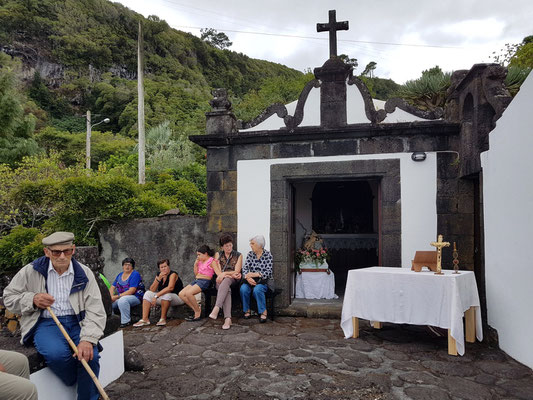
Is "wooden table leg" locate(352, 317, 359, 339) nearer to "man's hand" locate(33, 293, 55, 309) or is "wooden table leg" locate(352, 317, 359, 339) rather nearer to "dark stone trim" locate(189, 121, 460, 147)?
"dark stone trim" locate(189, 121, 460, 147)

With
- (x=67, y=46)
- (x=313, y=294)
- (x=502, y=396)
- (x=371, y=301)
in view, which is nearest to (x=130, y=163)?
(x=313, y=294)

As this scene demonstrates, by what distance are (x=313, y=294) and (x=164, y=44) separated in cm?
5110

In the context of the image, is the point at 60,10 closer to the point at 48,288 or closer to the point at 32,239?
the point at 32,239

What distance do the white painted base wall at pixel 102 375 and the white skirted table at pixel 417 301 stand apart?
9.21 ft

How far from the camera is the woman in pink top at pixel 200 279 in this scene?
20.5 ft

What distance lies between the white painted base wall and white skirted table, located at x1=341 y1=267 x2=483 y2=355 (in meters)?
2.81

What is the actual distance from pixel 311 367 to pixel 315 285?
11.2 ft

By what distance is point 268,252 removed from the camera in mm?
6441

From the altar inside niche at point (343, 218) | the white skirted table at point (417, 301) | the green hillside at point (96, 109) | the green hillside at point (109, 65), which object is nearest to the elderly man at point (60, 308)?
the white skirted table at point (417, 301)

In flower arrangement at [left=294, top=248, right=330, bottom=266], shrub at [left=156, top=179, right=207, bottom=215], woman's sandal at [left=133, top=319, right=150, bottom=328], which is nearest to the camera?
woman's sandal at [left=133, top=319, right=150, bottom=328]

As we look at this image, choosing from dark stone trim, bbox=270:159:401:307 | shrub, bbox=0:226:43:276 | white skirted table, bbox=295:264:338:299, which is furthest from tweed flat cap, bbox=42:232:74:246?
shrub, bbox=0:226:43:276

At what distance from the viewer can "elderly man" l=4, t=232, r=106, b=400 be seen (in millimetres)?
2982

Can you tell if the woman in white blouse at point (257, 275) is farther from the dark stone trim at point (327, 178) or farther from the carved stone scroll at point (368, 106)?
the carved stone scroll at point (368, 106)

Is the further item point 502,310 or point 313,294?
point 313,294
